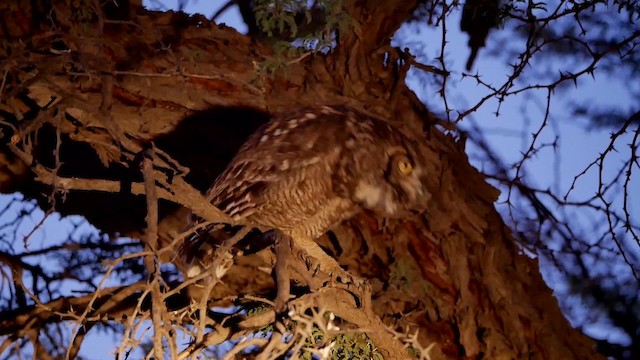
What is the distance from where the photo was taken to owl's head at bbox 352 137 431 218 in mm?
A: 1712

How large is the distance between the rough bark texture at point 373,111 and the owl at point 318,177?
388 mm

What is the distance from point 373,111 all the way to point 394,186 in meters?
0.55

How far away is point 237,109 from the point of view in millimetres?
2250

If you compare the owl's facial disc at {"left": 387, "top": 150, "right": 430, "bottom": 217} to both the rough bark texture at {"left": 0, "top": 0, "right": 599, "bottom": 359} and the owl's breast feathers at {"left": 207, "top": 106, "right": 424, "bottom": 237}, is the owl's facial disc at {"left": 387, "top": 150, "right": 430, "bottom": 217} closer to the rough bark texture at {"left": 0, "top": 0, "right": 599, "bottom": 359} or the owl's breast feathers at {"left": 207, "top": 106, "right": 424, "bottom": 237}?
the owl's breast feathers at {"left": 207, "top": 106, "right": 424, "bottom": 237}

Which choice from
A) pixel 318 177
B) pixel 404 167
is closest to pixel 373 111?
pixel 404 167

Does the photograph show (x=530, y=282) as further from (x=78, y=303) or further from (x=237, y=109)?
(x=78, y=303)

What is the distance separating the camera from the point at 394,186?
5.73 ft

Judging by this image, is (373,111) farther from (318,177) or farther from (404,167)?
(318,177)

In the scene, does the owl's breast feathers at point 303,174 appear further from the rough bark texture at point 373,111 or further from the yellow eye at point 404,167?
the rough bark texture at point 373,111

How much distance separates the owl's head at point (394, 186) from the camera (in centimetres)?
171

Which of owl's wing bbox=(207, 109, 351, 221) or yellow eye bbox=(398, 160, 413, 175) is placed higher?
yellow eye bbox=(398, 160, 413, 175)

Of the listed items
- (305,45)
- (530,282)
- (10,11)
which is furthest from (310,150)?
(10,11)

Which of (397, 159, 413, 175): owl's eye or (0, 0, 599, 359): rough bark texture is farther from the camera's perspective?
(0, 0, 599, 359): rough bark texture

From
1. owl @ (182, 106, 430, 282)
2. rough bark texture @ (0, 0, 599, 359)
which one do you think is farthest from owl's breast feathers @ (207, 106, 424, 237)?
rough bark texture @ (0, 0, 599, 359)
